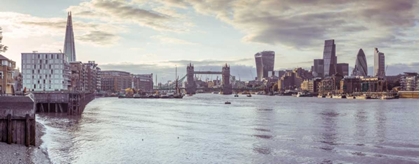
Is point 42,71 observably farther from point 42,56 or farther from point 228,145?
point 228,145

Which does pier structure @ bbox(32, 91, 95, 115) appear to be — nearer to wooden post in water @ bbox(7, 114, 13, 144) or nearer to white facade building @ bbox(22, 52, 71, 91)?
wooden post in water @ bbox(7, 114, 13, 144)

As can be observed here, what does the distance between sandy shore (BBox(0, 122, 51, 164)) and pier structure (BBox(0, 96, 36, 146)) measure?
833 mm

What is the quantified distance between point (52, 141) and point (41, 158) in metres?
10.9

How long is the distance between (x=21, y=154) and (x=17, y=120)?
471 centimetres

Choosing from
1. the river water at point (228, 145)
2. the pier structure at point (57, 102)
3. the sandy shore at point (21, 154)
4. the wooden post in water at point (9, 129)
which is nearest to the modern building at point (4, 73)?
the pier structure at point (57, 102)

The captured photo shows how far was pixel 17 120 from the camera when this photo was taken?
3419 centimetres

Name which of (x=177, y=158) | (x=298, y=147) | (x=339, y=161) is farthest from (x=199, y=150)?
(x=339, y=161)

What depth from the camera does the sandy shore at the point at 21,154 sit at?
2788 cm

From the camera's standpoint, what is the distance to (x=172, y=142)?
4306 centimetres

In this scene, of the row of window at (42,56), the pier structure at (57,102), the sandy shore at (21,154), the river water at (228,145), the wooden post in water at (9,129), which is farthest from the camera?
the row of window at (42,56)

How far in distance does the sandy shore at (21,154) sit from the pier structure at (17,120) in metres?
0.83

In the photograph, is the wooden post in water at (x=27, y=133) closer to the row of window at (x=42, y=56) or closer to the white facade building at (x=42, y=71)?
the white facade building at (x=42, y=71)

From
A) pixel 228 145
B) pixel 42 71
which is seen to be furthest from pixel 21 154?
pixel 42 71

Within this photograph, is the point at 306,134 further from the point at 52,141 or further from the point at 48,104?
the point at 48,104
